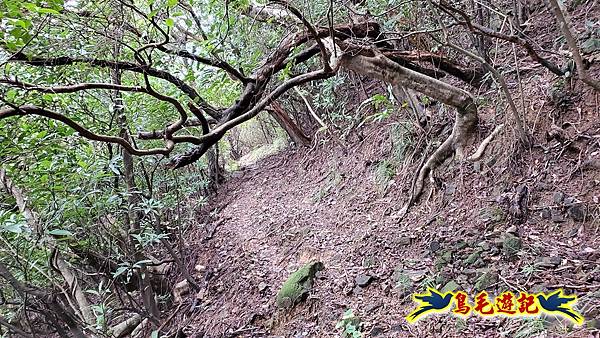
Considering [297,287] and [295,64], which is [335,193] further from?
[295,64]

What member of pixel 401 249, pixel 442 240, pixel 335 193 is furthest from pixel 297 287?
pixel 335 193

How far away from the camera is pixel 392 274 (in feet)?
12.2

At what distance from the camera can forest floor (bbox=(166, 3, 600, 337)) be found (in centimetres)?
292

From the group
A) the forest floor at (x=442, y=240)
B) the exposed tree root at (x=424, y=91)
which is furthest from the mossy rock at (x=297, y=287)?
the exposed tree root at (x=424, y=91)

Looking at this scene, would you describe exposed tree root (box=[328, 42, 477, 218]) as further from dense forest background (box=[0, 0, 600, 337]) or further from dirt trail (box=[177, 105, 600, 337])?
dirt trail (box=[177, 105, 600, 337])

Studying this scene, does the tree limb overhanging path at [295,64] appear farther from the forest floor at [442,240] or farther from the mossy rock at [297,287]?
the mossy rock at [297,287]

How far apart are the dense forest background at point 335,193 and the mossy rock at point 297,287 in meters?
0.08

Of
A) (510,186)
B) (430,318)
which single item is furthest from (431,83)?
(430,318)

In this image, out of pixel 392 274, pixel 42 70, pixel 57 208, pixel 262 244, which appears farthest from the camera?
pixel 262 244

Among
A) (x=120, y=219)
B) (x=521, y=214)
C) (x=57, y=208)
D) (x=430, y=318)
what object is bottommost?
(x=430, y=318)

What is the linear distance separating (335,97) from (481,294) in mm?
5119

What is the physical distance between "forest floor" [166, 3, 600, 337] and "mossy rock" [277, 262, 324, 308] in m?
0.08

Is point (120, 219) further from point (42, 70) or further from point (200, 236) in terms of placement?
point (200, 236)

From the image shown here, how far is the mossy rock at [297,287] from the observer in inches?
156
